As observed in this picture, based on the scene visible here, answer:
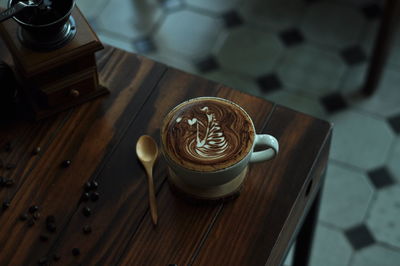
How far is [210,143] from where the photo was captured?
1386mm

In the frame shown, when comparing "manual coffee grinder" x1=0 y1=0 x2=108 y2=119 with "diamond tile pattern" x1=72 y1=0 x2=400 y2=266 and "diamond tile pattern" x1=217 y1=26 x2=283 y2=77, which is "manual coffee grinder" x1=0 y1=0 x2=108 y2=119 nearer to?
"diamond tile pattern" x1=72 y1=0 x2=400 y2=266

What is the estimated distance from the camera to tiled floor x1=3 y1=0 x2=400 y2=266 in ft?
8.58

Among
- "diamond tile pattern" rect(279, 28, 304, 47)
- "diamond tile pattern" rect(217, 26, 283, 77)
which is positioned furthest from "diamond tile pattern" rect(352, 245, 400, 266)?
"diamond tile pattern" rect(279, 28, 304, 47)

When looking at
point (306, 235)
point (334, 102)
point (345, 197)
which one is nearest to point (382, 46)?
point (334, 102)

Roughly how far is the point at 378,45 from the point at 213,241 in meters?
1.57

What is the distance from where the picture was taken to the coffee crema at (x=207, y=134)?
1.36 metres

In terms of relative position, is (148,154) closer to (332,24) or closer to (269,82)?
(269,82)

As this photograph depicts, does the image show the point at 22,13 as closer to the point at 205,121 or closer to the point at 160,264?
the point at 205,121

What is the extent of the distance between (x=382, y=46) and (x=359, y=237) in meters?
0.78

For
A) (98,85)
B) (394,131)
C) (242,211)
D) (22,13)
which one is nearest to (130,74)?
(98,85)

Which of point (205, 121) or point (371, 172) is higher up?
point (205, 121)

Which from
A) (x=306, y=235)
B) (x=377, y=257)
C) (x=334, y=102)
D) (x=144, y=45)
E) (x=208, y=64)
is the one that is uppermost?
(x=306, y=235)

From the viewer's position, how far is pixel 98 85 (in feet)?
5.34

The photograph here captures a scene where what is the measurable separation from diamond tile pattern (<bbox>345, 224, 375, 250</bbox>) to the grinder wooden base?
125cm
